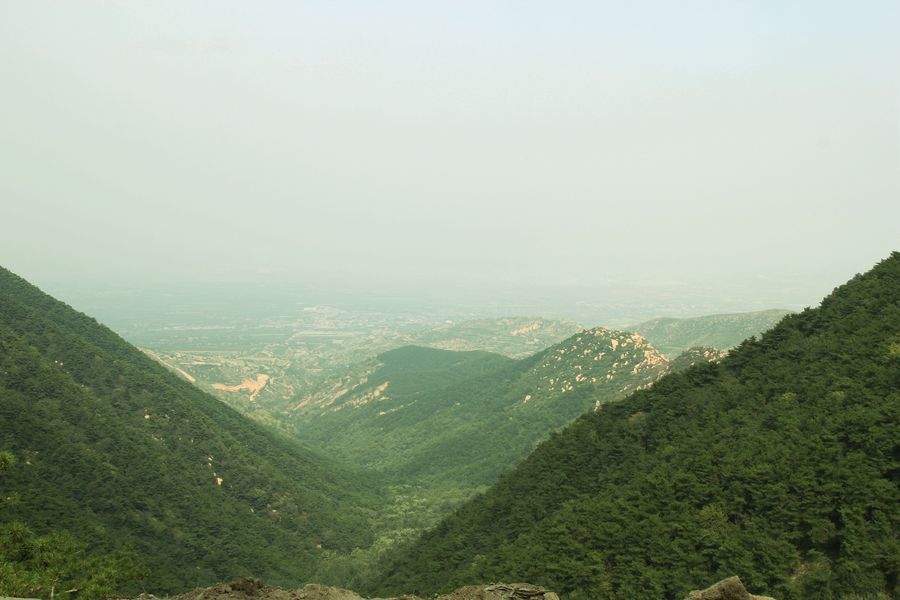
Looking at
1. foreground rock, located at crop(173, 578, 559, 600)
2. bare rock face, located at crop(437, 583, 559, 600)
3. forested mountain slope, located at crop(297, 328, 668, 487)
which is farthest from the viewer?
forested mountain slope, located at crop(297, 328, 668, 487)

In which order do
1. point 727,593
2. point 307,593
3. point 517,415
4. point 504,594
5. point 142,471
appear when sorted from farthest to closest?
1. point 517,415
2. point 142,471
3. point 504,594
4. point 307,593
5. point 727,593

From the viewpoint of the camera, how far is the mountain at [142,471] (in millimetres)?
66000

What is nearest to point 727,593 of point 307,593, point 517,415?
point 307,593

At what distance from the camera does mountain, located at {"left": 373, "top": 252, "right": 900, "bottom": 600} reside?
97.8ft

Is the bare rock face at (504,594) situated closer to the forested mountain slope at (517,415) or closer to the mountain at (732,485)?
the mountain at (732,485)

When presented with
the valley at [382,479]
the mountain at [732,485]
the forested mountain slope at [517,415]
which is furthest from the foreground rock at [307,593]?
the forested mountain slope at [517,415]

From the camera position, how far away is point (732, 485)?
122ft

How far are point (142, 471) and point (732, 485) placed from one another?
88.0 meters

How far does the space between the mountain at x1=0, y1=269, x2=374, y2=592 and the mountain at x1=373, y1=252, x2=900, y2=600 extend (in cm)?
3254

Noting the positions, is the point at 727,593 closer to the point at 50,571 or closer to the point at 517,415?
the point at 50,571

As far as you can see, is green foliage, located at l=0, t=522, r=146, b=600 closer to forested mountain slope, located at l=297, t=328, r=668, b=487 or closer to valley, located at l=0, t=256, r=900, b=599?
valley, located at l=0, t=256, r=900, b=599

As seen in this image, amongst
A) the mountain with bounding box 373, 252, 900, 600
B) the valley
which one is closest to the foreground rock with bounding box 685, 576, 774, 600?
the mountain with bounding box 373, 252, 900, 600

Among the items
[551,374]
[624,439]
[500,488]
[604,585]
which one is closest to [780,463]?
[604,585]

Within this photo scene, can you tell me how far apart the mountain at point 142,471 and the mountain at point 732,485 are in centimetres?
3254
